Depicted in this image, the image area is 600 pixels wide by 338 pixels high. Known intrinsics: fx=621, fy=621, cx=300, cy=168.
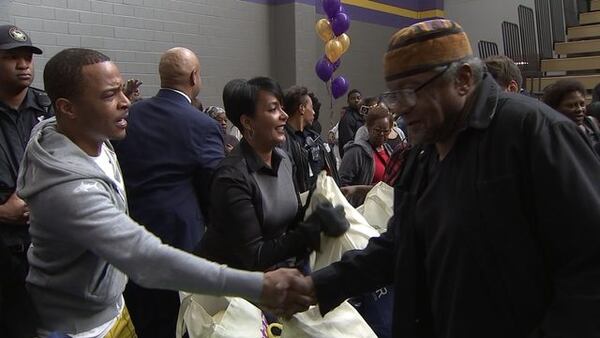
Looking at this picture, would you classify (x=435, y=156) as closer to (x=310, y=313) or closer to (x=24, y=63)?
(x=310, y=313)

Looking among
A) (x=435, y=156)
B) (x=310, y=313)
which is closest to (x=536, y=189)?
(x=435, y=156)

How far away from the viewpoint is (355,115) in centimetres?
820

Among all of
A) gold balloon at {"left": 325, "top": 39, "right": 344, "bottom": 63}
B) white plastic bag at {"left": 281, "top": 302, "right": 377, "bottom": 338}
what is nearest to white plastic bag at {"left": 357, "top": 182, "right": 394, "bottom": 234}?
white plastic bag at {"left": 281, "top": 302, "right": 377, "bottom": 338}

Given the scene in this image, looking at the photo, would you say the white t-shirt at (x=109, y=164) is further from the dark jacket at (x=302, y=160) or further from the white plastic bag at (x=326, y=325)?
the dark jacket at (x=302, y=160)

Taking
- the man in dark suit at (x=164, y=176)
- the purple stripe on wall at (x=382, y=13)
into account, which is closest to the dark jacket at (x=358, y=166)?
the man in dark suit at (x=164, y=176)

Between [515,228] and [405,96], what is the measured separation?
45cm

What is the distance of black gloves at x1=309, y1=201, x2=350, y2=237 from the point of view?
8.22 ft

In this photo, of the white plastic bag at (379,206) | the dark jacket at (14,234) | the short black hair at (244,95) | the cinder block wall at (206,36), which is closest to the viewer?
the dark jacket at (14,234)

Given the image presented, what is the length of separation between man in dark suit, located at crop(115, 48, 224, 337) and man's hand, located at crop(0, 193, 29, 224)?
1.95ft

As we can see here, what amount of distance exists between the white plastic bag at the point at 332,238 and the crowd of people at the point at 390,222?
7cm

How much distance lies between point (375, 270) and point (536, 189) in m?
0.73

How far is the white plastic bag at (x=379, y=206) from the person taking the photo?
349 cm

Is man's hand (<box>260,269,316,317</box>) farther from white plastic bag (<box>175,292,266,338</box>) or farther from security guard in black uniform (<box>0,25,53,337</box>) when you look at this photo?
security guard in black uniform (<box>0,25,53,337</box>)

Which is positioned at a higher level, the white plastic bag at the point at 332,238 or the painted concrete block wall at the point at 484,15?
the painted concrete block wall at the point at 484,15
